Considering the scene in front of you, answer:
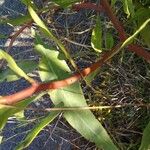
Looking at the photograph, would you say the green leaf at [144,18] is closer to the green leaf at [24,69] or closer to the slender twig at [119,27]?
the slender twig at [119,27]

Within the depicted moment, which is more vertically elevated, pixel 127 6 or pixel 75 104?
pixel 127 6

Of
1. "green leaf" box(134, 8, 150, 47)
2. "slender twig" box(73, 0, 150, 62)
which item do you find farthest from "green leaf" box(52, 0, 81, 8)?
"green leaf" box(134, 8, 150, 47)

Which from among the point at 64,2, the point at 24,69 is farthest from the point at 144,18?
the point at 24,69

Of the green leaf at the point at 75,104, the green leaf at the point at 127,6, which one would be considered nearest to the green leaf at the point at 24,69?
the green leaf at the point at 75,104

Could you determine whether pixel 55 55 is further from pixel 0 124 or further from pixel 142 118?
pixel 142 118

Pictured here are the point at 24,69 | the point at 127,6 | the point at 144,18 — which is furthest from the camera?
the point at 144,18

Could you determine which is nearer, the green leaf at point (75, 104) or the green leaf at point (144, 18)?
the green leaf at point (75, 104)

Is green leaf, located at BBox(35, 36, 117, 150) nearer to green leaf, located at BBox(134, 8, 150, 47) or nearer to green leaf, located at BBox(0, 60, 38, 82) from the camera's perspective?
green leaf, located at BBox(0, 60, 38, 82)

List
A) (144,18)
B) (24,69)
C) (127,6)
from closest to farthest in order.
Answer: (127,6) < (24,69) < (144,18)

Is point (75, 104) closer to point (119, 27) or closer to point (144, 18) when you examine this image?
point (119, 27)
